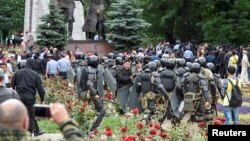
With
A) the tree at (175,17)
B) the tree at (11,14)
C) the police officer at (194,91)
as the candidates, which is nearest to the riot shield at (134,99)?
the police officer at (194,91)

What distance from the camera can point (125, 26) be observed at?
38.4 metres

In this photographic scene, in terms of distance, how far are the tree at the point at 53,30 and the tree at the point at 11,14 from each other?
32.8 metres

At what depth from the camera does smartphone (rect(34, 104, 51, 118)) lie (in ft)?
18.9

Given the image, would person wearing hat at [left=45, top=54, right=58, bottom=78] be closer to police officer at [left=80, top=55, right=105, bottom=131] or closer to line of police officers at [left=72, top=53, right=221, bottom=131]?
line of police officers at [left=72, top=53, right=221, bottom=131]

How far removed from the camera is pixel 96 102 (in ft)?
54.0

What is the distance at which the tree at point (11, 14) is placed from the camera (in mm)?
69438

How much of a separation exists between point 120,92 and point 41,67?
9209 millimetres

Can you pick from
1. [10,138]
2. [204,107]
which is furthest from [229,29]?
[10,138]

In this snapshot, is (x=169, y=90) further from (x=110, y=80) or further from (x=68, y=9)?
(x=68, y=9)

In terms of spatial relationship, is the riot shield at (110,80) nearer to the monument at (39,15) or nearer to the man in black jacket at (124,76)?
the man in black jacket at (124,76)

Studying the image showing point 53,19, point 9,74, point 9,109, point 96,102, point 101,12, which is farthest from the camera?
point 101,12

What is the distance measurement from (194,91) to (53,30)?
65.1ft

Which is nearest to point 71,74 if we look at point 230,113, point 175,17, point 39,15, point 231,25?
point 230,113

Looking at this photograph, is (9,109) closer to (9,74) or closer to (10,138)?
(10,138)
